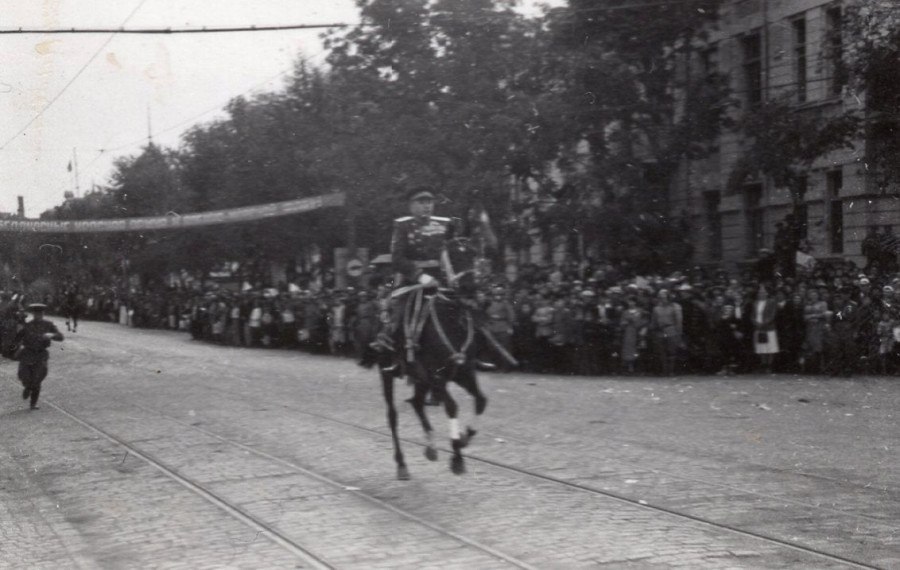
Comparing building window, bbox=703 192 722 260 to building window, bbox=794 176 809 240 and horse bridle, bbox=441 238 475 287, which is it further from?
horse bridle, bbox=441 238 475 287

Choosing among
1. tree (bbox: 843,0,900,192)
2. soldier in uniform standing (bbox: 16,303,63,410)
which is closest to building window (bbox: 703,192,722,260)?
tree (bbox: 843,0,900,192)

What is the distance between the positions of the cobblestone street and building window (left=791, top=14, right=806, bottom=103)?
14272 millimetres

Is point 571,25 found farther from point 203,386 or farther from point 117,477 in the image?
point 117,477

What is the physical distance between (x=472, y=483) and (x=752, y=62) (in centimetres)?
2603

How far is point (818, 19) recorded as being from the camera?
31.9 metres

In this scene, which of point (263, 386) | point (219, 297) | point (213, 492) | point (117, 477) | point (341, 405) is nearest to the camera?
point (213, 492)

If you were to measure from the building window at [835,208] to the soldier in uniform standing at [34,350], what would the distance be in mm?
19614

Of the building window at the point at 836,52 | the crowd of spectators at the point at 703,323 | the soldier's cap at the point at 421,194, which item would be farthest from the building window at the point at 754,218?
the soldier's cap at the point at 421,194

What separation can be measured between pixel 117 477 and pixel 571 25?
2049cm

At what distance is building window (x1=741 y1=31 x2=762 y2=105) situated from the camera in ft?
108

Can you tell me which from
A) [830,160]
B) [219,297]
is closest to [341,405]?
[830,160]

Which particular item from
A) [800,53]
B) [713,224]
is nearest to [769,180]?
[800,53]

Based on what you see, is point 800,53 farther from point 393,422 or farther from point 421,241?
point 393,422

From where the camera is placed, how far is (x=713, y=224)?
122 ft
